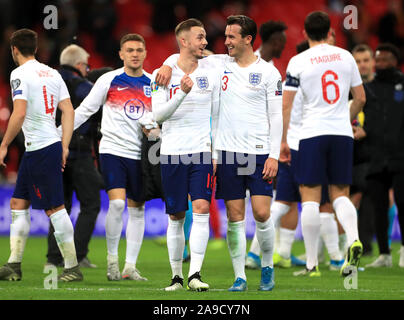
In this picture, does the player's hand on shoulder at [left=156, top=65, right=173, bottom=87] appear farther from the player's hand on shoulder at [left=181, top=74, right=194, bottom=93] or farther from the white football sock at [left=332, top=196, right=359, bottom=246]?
the white football sock at [left=332, top=196, right=359, bottom=246]

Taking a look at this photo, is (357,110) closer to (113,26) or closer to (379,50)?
(379,50)

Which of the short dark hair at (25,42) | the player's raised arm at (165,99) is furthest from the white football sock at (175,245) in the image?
the short dark hair at (25,42)

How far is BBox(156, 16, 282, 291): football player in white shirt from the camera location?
23.1ft

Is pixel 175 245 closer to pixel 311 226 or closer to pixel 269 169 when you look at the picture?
pixel 269 169

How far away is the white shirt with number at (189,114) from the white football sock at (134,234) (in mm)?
1513

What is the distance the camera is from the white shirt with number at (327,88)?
318 inches

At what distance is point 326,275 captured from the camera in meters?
8.77

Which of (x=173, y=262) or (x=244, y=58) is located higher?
(x=244, y=58)

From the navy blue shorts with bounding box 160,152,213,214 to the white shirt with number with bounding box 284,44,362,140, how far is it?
1.54 metres

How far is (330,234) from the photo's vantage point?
9352 millimetres

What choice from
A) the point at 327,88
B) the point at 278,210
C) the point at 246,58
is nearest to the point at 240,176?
the point at 246,58

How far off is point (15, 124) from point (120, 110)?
3.97ft
